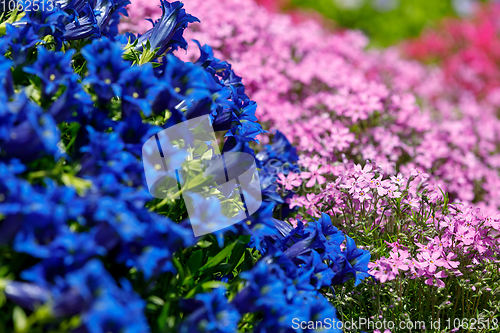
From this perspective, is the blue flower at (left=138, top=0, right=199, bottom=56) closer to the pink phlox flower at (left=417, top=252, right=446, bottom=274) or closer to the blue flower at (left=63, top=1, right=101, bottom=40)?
the blue flower at (left=63, top=1, right=101, bottom=40)

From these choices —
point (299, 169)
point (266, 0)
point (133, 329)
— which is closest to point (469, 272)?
point (299, 169)

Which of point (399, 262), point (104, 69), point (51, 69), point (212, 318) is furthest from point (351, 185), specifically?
point (51, 69)

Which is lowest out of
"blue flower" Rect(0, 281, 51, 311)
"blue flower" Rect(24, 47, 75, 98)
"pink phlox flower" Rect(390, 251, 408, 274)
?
"pink phlox flower" Rect(390, 251, 408, 274)

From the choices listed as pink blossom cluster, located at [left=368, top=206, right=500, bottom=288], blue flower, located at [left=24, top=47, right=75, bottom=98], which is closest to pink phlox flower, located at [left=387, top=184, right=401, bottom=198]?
pink blossom cluster, located at [left=368, top=206, right=500, bottom=288]

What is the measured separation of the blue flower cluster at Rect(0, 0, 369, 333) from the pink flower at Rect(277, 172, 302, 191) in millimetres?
782

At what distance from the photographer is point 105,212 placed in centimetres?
153

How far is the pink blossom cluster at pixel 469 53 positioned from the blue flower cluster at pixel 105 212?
7.97 metres

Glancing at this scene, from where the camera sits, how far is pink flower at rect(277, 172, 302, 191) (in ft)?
10.4

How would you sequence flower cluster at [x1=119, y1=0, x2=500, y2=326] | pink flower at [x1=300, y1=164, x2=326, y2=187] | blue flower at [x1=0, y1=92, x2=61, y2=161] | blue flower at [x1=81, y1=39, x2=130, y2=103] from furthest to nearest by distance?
pink flower at [x1=300, y1=164, x2=326, y2=187] → flower cluster at [x1=119, y1=0, x2=500, y2=326] → blue flower at [x1=81, y1=39, x2=130, y2=103] → blue flower at [x1=0, y1=92, x2=61, y2=161]

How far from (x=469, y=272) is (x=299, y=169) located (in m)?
1.51

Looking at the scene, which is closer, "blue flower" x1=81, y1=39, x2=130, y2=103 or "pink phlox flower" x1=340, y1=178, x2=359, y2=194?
"blue flower" x1=81, y1=39, x2=130, y2=103

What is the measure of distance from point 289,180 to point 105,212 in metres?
1.94

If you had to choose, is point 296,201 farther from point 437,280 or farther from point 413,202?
point 437,280

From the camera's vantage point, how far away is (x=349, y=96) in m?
4.57
